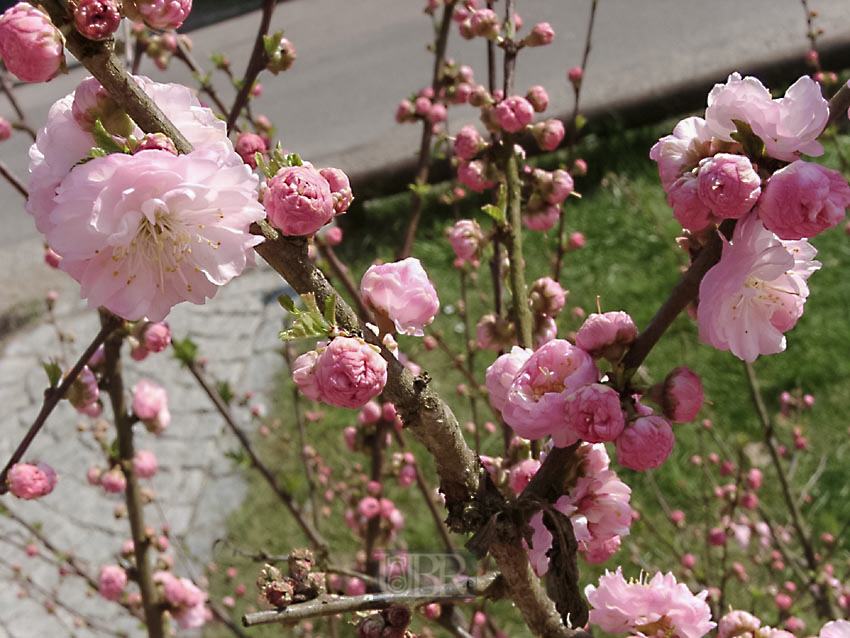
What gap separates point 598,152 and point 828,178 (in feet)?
14.7

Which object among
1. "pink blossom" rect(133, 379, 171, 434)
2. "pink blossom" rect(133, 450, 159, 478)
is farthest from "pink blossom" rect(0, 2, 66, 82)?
"pink blossom" rect(133, 450, 159, 478)

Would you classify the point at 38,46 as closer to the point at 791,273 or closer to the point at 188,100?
the point at 188,100

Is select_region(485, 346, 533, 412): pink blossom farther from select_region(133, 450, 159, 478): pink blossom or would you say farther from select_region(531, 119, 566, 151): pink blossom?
select_region(133, 450, 159, 478): pink blossom

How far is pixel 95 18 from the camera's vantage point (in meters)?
0.74

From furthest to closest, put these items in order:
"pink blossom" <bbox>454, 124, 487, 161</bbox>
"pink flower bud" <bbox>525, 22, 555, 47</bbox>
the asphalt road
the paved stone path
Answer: the asphalt road → the paved stone path → "pink flower bud" <bbox>525, 22, 555, 47</bbox> → "pink blossom" <bbox>454, 124, 487, 161</bbox>

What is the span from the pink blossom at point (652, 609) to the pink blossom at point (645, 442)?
0.82 ft

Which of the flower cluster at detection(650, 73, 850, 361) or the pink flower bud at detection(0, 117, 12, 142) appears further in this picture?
the pink flower bud at detection(0, 117, 12, 142)

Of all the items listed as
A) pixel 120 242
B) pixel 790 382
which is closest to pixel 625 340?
pixel 120 242

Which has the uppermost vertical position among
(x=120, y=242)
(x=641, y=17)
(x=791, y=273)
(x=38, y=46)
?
(x=38, y=46)

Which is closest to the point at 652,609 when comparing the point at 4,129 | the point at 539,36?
the point at 539,36

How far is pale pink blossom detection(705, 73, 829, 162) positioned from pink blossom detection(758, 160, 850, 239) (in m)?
0.03

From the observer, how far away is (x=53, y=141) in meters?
0.80

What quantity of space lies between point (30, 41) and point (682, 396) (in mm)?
778

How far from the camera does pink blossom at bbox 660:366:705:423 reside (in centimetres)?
85
